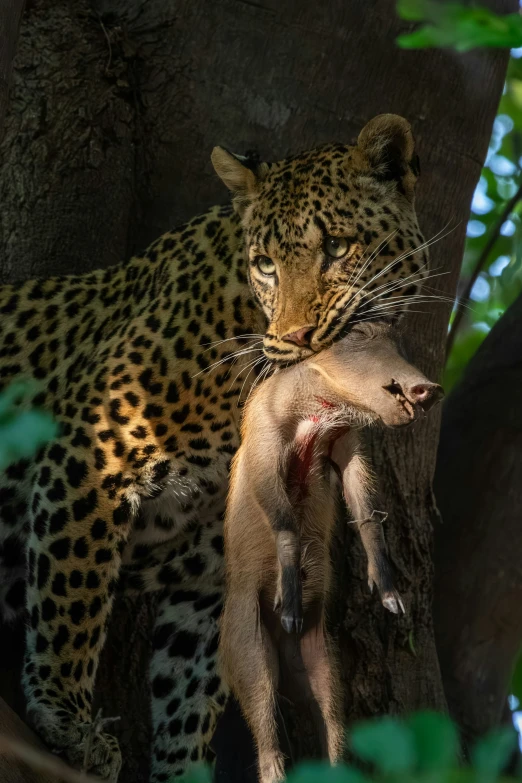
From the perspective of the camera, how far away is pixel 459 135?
5504 mm

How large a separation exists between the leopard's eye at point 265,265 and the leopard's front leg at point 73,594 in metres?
1.05

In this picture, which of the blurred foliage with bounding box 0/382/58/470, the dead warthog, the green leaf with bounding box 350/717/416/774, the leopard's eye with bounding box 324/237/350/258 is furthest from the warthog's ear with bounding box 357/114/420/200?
the green leaf with bounding box 350/717/416/774

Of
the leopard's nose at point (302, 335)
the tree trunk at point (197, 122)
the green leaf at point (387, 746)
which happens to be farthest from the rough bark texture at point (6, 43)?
the green leaf at point (387, 746)

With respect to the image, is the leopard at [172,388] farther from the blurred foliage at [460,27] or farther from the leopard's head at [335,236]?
the blurred foliage at [460,27]

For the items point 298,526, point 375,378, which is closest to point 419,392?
point 375,378

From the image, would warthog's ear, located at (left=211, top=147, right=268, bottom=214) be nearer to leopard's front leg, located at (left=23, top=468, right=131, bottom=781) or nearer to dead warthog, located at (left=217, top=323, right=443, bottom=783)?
leopard's front leg, located at (left=23, top=468, right=131, bottom=781)

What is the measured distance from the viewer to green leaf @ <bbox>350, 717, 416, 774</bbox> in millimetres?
1632

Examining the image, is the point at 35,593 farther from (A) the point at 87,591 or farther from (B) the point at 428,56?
(B) the point at 428,56

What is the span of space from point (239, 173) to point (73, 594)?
1.73 m

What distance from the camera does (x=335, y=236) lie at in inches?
154

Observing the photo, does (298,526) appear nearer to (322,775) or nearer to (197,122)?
(322,775)

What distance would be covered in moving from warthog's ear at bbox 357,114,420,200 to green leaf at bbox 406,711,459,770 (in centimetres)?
257

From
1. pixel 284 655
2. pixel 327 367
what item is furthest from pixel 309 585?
pixel 327 367

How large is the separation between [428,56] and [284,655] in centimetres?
341
